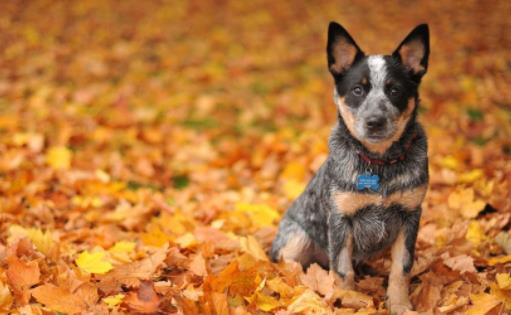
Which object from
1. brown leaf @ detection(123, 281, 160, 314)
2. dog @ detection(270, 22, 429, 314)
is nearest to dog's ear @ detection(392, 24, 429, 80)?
dog @ detection(270, 22, 429, 314)

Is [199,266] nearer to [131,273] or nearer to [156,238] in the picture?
[131,273]

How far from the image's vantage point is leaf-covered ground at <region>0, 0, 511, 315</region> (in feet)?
11.3

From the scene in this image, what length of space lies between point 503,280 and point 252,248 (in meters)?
1.58

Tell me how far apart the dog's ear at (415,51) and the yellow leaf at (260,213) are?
186cm

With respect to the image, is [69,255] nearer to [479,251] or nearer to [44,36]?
[479,251]

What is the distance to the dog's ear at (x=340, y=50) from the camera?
364 cm

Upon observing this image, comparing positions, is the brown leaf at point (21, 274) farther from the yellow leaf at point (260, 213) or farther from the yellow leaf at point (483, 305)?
the yellow leaf at point (483, 305)

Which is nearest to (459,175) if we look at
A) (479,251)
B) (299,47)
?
(479,251)

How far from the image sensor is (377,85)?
352 centimetres

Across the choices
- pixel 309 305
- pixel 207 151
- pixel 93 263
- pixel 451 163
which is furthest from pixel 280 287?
pixel 207 151

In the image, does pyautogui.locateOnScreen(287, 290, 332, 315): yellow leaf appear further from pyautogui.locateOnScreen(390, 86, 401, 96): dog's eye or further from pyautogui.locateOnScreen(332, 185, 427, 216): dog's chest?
pyautogui.locateOnScreen(390, 86, 401, 96): dog's eye

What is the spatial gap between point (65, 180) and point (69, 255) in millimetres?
1748

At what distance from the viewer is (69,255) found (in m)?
3.93

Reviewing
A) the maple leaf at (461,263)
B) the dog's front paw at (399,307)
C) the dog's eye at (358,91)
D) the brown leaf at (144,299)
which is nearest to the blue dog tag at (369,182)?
the dog's eye at (358,91)
